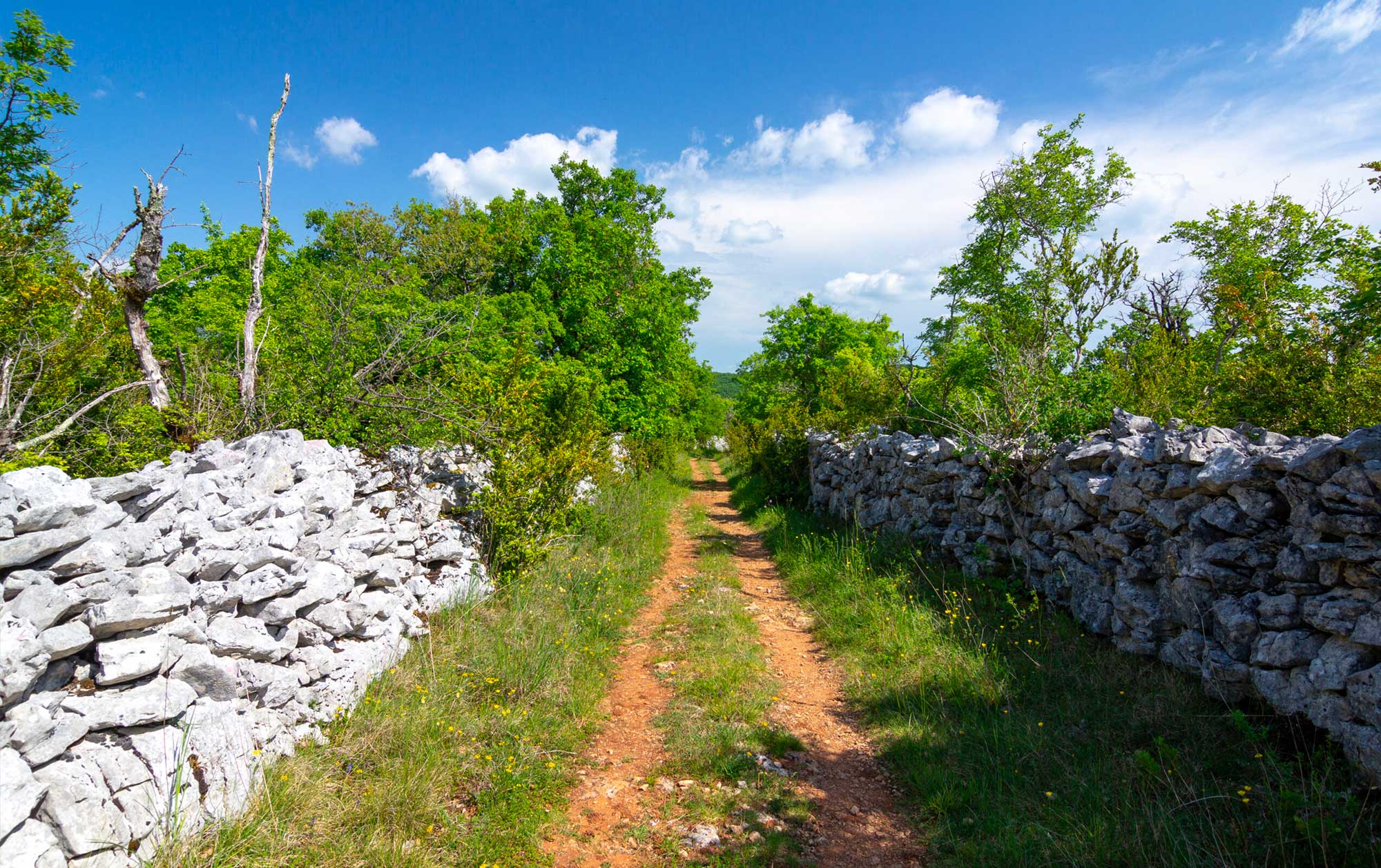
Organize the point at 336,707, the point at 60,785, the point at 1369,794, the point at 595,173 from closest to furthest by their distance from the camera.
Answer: the point at 60,785 → the point at 1369,794 → the point at 336,707 → the point at 595,173

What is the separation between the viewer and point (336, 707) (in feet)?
14.3

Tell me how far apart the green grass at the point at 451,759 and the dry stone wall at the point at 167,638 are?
27cm

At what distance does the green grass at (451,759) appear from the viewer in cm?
329

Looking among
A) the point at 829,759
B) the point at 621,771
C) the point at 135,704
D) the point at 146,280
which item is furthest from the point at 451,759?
the point at 146,280

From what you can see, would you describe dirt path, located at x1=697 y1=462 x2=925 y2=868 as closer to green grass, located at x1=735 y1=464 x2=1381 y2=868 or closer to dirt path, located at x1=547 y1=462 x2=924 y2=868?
dirt path, located at x1=547 y1=462 x2=924 y2=868

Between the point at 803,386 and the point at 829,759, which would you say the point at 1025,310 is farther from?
the point at 829,759

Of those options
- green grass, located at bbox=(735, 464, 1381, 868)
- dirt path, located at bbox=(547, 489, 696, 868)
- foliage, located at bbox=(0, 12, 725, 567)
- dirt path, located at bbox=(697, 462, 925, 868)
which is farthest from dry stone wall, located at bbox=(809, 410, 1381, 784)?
foliage, located at bbox=(0, 12, 725, 567)

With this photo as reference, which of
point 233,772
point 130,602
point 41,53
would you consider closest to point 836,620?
point 233,772

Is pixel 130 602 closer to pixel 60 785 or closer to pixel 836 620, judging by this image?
pixel 60 785

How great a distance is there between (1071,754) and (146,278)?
991 cm

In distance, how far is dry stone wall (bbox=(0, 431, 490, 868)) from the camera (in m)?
2.85

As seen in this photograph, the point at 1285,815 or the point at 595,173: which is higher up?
the point at 595,173

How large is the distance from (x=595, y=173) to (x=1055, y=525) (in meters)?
18.0

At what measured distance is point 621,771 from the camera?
4609mm
